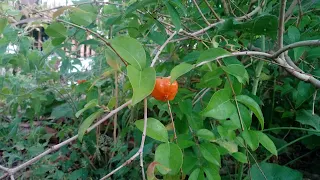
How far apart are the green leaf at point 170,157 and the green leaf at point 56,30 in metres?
0.43

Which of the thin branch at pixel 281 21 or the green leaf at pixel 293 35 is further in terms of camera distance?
the green leaf at pixel 293 35

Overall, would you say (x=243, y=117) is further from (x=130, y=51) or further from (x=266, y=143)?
(x=130, y=51)

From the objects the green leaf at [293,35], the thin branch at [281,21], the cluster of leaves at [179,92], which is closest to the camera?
the cluster of leaves at [179,92]

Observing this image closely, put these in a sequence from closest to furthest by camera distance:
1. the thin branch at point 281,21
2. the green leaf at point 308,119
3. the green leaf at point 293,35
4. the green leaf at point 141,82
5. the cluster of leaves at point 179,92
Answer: the green leaf at point 141,82 < the cluster of leaves at point 179,92 < the thin branch at point 281,21 < the green leaf at point 293,35 < the green leaf at point 308,119

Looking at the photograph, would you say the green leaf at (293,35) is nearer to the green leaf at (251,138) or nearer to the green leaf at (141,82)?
Answer: the green leaf at (251,138)

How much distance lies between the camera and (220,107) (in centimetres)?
57

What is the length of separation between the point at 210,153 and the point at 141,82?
9.3 inches

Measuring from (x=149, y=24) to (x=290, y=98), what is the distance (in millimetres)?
635

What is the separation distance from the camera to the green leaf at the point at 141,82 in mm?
460

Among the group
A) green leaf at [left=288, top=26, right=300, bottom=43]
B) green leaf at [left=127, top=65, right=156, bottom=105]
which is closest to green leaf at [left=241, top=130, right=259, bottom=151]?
green leaf at [left=127, top=65, right=156, bottom=105]

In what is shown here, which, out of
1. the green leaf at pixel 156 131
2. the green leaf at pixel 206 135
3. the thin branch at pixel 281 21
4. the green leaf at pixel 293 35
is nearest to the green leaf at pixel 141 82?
the green leaf at pixel 156 131

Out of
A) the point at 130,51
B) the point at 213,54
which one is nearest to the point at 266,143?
the point at 213,54

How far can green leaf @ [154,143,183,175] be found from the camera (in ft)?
1.70

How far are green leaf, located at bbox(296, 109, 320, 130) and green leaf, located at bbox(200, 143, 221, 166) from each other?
0.48m
